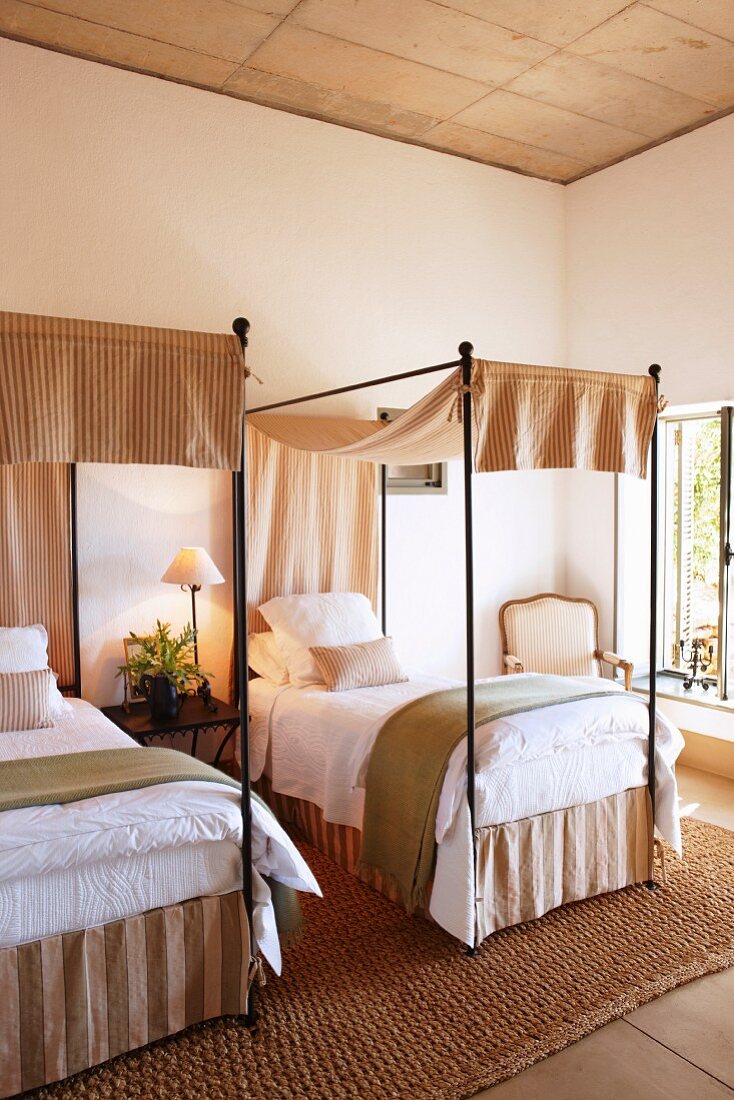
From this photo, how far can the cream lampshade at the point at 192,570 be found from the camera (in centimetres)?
414

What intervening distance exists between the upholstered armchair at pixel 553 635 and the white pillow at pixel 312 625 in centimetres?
114

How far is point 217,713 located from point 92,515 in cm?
108

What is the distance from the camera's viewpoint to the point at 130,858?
8.14ft

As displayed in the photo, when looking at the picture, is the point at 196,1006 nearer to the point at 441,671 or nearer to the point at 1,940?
the point at 1,940

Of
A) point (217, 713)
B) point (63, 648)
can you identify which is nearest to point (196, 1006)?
point (217, 713)

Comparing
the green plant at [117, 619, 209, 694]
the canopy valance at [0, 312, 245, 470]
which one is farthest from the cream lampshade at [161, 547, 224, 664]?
the canopy valance at [0, 312, 245, 470]

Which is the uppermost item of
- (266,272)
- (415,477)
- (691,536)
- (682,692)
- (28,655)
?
(266,272)

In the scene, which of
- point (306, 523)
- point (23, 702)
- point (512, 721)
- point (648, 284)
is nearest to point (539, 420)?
point (512, 721)

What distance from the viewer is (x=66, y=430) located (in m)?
2.46

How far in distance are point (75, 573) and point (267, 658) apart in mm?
999

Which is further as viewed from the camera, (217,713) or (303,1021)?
(217,713)

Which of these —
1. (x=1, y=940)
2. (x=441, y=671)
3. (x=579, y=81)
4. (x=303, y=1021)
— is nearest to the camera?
(x=1, y=940)

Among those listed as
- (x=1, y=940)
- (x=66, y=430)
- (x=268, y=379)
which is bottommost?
(x=1, y=940)

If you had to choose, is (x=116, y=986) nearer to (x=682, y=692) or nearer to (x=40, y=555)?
(x=40, y=555)
